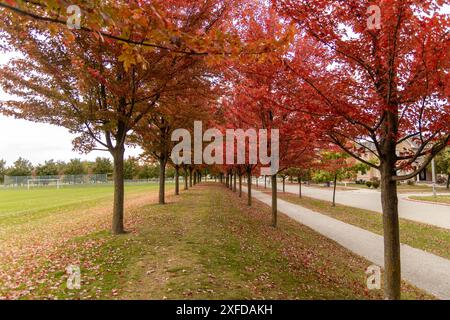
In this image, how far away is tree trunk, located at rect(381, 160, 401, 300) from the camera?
15.0ft

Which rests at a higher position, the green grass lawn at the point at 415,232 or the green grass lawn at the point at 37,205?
the green grass lawn at the point at 37,205

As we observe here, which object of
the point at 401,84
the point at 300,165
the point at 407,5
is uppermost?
the point at 407,5

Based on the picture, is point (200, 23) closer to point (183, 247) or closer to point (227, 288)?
point (183, 247)

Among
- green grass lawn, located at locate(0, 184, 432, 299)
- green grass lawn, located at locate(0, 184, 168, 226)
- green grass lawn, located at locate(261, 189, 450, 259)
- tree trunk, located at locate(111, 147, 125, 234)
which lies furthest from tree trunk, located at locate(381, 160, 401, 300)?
green grass lawn, located at locate(0, 184, 168, 226)

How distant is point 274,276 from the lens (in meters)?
5.75

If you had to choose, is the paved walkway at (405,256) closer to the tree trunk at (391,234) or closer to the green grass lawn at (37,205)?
the tree trunk at (391,234)

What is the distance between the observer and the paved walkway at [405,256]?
637cm

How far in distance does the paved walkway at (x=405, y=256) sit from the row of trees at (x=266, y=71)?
97.5 inches

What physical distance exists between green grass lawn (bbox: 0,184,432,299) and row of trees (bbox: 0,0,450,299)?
1.29m

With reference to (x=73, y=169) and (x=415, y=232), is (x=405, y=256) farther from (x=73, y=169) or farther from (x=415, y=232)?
(x=73, y=169)

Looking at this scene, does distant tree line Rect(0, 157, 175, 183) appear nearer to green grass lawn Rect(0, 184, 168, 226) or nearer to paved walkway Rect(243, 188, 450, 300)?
green grass lawn Rect(0, 184, 168, 226)

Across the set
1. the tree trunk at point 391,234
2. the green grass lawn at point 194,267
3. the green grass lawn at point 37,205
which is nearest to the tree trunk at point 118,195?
the green grass lawn at point 194,267

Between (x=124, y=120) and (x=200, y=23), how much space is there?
301 centimetres
